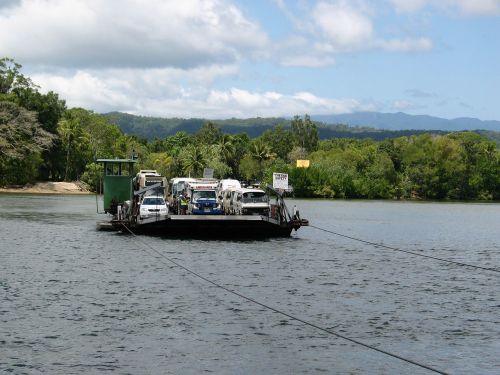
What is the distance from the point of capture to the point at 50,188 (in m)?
137

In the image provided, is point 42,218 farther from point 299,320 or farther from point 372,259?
point 299,320

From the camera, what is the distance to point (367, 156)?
166500mm

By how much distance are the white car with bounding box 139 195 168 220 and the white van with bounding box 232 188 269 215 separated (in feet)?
16.8

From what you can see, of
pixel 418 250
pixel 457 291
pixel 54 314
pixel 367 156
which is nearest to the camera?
pixel 54 314

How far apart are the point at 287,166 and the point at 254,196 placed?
110 metres

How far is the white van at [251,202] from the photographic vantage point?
5109cm

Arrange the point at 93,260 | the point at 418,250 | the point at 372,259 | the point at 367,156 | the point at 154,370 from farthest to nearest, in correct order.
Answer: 1. the point at 367,156
2. the point at 418,250
3. the point at 372,259
4. the point at 93,260
5. the point at 154,370

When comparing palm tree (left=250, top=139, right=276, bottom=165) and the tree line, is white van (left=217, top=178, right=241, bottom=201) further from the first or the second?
palm tree (left=250, top=139, right=276, bottom=165)

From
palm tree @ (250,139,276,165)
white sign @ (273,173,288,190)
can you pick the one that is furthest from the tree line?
white sign @ (273,173,288,190)

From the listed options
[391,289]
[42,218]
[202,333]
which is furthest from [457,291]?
[42,218]

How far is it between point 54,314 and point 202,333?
539cm

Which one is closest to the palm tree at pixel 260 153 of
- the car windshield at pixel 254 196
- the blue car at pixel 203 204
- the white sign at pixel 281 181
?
the blue car at pixel 203 204

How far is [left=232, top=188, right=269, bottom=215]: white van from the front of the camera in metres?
51.1

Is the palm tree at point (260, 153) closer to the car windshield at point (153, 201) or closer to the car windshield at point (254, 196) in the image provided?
the car windshield at point (153, 201)
